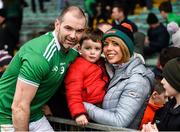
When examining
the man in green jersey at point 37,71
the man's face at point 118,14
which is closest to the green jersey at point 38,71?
the man in green jersey at point 37,71

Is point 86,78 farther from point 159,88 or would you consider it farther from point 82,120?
point 159,88

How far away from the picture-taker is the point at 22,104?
12.6 ft

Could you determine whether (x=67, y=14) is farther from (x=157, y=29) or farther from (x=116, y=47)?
(x=157, y=29)

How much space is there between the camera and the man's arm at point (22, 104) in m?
3.81

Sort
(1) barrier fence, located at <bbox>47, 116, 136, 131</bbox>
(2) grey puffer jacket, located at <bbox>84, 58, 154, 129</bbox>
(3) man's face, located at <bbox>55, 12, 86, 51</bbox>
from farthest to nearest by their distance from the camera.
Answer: (1) barrier fence, located at <bbox>47, 116, 136, 131</bbox>, (2) grey puffer jacket, located at <bbox>84, 58, 154, 129</bbox>, (3) man's face, located at <bbox>55, 12, 86, 51</bbox>

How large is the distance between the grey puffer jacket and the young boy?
85 millimetres

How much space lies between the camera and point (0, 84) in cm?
420

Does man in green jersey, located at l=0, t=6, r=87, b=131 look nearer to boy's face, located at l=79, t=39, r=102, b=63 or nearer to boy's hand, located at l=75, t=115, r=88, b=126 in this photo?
boy's face, located at l=79, t=39, r=102, b=63

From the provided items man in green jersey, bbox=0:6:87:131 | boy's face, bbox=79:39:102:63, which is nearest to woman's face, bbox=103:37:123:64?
boy's face, bbox=79:39:102:63

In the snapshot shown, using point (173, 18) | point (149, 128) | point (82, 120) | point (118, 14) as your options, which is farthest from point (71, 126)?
point (173, 18)

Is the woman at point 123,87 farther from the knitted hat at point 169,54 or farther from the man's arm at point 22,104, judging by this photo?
the man's arm at point 22,104

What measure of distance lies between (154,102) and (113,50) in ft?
1.99

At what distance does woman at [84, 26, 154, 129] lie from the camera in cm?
400

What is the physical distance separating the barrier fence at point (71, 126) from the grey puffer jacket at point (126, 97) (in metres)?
0.04
